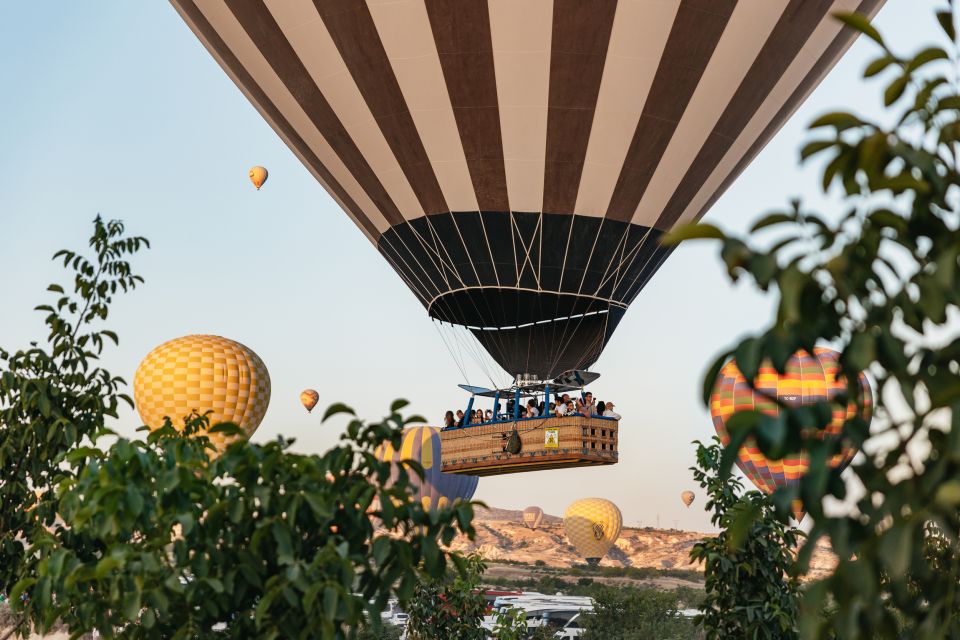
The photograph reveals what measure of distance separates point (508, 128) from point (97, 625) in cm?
1620

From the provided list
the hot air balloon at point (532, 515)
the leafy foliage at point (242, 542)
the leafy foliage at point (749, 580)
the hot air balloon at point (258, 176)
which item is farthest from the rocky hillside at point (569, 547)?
the leafy foliage at point (242, 542)

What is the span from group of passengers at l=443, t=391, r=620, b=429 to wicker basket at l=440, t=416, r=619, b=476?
0.27 metres

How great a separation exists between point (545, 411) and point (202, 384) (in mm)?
14214

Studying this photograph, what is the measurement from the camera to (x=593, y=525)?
6288 centimetres

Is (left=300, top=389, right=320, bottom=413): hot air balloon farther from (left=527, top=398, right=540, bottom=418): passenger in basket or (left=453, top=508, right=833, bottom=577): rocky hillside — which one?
(left=453, top=508, right=833, bottom=577): rocky hillside

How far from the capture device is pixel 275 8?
20594 mm

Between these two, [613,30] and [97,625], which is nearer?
[97,625]

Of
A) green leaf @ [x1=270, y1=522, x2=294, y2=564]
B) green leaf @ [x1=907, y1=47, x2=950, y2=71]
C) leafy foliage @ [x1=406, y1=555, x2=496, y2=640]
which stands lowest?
green leaf @ [x1=270, y1=522, x2=294, y2=564]

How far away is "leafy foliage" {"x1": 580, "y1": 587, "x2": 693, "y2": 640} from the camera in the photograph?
4941 cm

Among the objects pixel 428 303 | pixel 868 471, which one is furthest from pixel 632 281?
pixel 868 471

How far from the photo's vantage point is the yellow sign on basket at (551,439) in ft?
64.3

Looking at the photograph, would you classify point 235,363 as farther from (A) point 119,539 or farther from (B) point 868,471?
(B) point 868,471

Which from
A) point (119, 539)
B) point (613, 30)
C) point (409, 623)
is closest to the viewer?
point (119, 539)

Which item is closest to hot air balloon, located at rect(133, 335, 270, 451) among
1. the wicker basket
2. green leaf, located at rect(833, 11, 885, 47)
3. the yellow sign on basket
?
the wicker basket
